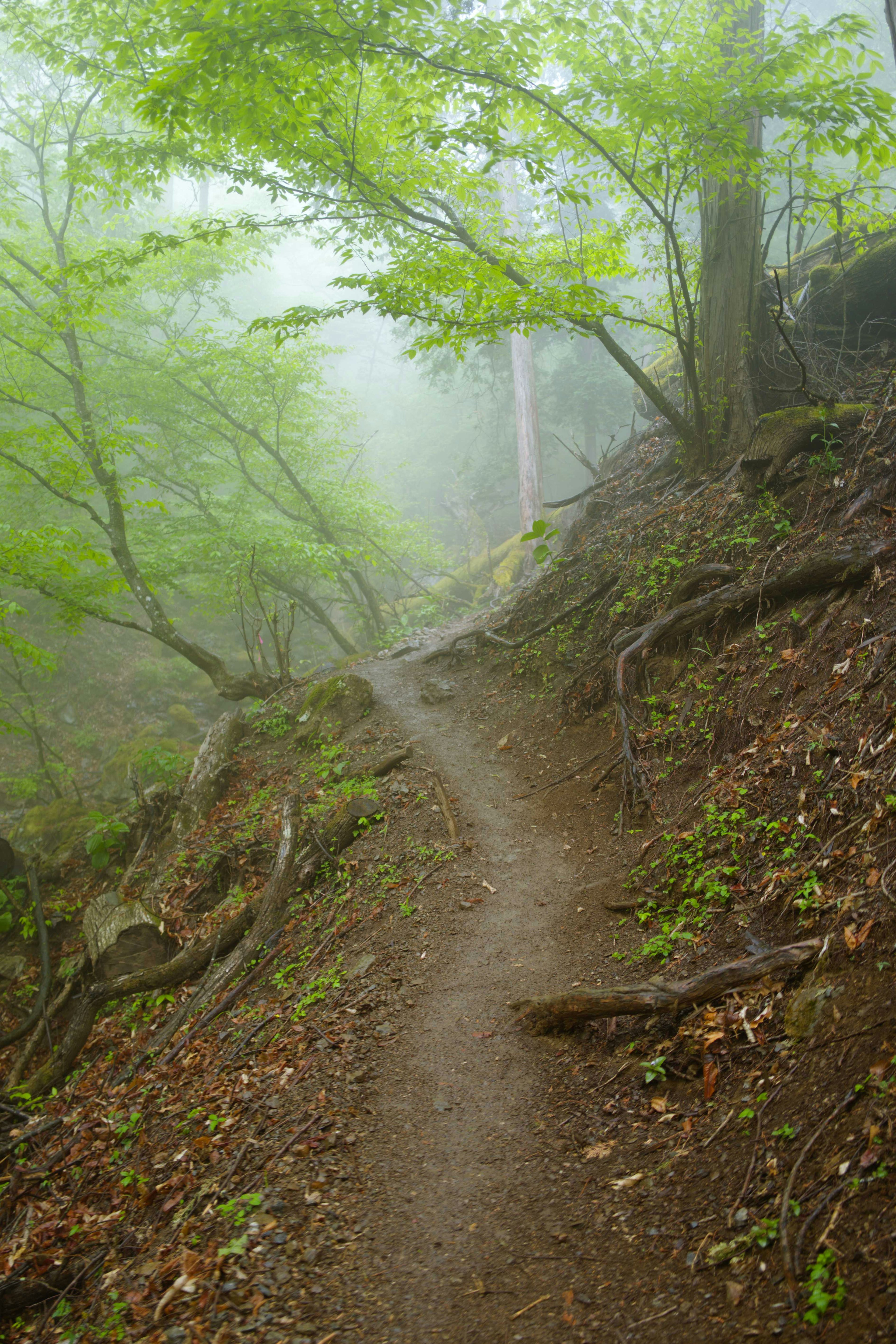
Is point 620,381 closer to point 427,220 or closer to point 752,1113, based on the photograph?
point 427,220

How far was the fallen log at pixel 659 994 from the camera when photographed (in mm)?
2848

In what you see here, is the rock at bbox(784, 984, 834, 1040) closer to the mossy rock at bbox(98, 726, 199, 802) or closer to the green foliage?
the green foliage

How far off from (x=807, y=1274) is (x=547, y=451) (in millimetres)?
28342

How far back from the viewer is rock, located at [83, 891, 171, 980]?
21.1 ft

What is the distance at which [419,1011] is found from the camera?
4.18m

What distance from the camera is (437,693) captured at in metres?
9.73

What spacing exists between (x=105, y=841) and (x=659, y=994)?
8.15 m

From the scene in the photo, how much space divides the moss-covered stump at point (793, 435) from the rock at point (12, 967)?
10.3 metres

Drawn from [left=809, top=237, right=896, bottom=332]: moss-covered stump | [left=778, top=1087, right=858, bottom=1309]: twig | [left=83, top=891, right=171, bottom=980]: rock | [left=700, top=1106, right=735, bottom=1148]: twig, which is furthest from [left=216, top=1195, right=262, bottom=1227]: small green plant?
[left=809, top=237, right=896, bottom=332]: moss-covered stump

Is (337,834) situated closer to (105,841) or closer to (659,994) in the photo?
(659,994)

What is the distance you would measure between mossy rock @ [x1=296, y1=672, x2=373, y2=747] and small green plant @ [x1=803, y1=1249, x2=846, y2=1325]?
813 centimetres

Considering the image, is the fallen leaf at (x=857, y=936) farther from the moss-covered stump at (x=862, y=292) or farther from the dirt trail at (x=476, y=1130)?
the moss-covered stump at (x=862, y=292)

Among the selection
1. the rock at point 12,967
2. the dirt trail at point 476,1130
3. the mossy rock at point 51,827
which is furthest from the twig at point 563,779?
the mossy rock at point 51,827

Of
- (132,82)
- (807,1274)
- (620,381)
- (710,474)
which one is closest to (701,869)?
(807,1274)
